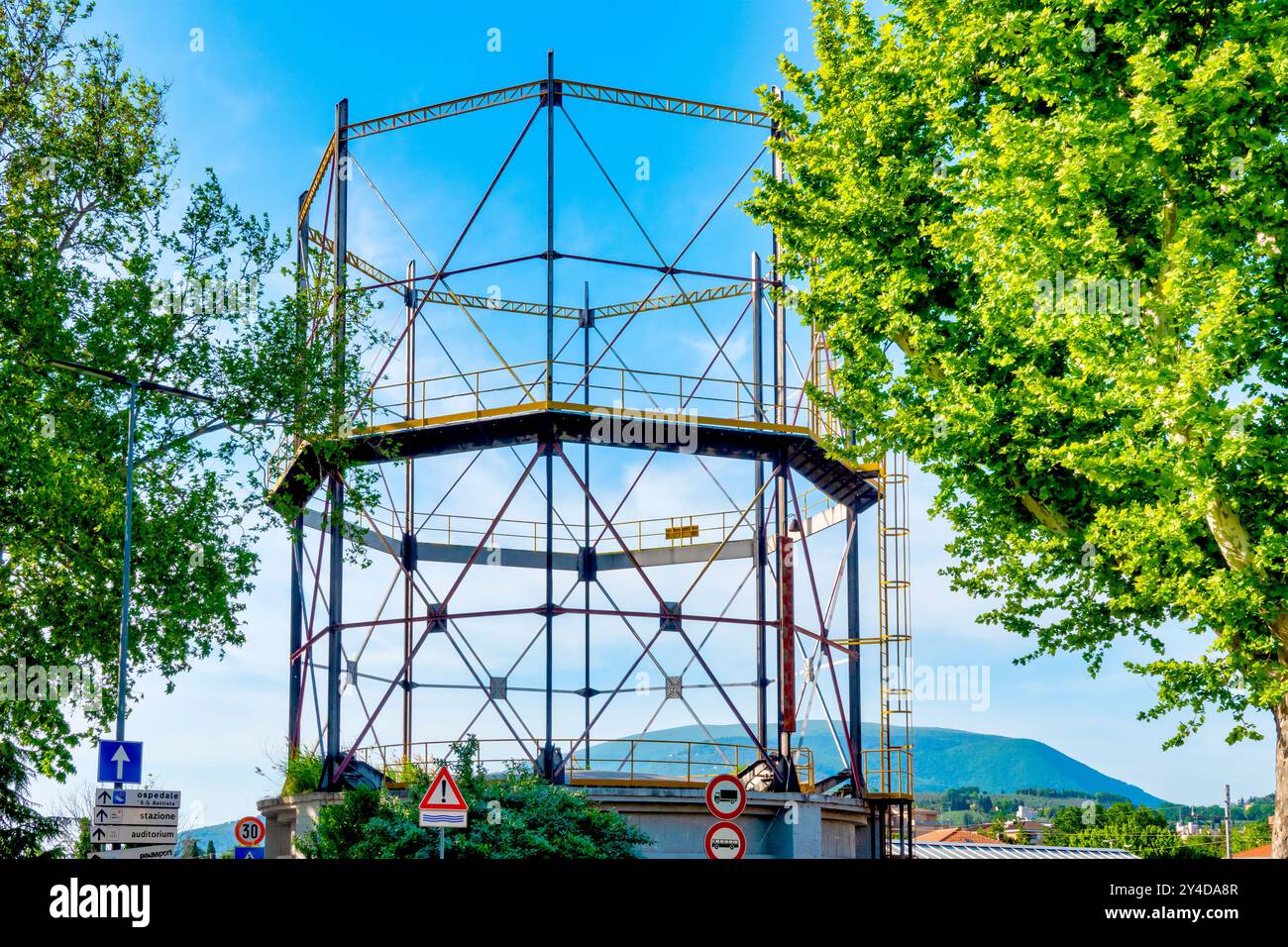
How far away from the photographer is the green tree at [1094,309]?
13891mm

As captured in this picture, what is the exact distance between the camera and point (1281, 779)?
14.5m

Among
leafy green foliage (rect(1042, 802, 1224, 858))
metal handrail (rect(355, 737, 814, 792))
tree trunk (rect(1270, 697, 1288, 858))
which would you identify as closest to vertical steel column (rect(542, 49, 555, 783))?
metal handrail (rect(355, 737, 814, 792))

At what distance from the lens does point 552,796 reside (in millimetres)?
21031

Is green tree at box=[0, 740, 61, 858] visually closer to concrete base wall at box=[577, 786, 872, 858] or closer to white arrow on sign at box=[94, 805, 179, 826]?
white arrow on sign at box=[94, 805, 179, 826]

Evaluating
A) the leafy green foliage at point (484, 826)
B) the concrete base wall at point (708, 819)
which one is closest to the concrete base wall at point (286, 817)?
the leafy green foliage at point (484, 826)

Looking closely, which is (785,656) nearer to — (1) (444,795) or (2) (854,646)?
(2) (854,646)

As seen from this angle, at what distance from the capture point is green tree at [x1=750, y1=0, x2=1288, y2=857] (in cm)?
1389

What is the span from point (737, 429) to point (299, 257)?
12879 mm

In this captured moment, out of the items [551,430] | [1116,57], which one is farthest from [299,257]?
[1116,57]

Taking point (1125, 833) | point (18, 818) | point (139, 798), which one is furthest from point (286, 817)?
point (1125, 833)

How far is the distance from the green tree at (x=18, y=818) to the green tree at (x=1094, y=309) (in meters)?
14.1

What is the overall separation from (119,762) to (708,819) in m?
11.3

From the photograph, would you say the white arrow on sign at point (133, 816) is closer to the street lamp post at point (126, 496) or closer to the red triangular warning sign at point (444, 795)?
the street lamp post at point (126, 496)

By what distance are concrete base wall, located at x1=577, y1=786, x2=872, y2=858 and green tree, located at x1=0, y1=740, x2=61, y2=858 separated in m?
9.05
